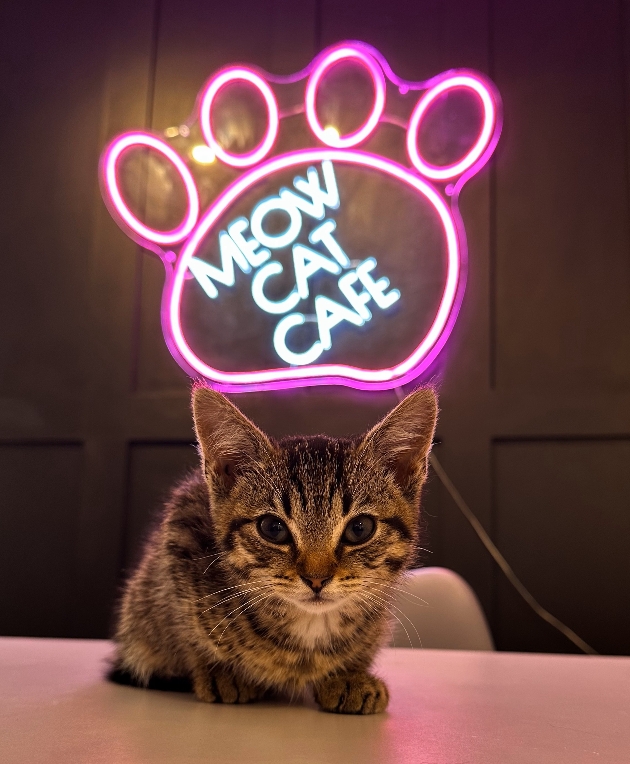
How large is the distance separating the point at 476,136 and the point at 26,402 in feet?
5.58

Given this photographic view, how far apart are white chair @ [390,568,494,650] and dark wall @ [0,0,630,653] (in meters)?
0.50

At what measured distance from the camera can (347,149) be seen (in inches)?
88.3

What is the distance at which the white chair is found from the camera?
1515 mm

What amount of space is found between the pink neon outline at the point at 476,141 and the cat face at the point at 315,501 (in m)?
1.46

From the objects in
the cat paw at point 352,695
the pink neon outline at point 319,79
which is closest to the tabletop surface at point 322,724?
the cat paw at point 352,695

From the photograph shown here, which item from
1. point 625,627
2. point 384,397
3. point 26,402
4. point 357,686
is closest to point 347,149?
point 384,397

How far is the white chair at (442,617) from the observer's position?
1.51 m

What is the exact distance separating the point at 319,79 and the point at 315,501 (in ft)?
5.86

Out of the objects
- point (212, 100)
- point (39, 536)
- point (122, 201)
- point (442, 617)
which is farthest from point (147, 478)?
point (212, 100)

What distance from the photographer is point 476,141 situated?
216 cm

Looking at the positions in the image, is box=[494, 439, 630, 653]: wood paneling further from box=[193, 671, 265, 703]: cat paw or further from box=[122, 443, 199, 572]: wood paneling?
box=[193, 671, 265, 703]: cat paw

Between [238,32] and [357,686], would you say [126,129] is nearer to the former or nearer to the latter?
[238,32]

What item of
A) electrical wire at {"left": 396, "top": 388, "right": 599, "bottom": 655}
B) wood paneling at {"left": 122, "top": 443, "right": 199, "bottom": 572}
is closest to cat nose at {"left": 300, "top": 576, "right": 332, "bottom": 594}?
electrical wire at {"left": 396, "top": 388, "right": 599, "bottom": 655}

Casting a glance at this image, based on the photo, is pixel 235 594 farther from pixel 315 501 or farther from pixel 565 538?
pixel 565 538
